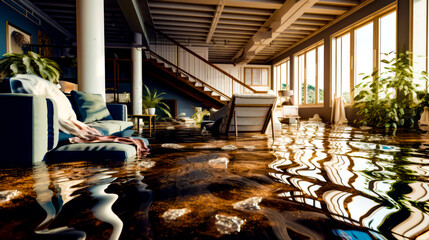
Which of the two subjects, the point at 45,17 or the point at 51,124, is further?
the point at 45,17

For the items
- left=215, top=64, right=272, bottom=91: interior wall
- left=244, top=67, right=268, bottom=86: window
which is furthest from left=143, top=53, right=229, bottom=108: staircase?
left=244, top=67, right=268, bottom=86: window

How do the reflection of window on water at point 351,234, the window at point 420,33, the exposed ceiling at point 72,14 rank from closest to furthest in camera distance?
1. the reflection of window on water at point 351,234
2. the window at point 420,33
3. the exposed ceiling at point 72,14

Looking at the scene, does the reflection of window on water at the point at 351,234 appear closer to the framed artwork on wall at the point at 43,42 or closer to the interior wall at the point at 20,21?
the interior wall at the point at 20,21

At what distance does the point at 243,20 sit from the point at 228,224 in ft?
28.6

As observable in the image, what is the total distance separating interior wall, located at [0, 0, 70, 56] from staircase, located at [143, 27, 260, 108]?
339 centimetres

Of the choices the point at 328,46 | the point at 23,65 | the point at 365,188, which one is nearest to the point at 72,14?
the point at 23,65

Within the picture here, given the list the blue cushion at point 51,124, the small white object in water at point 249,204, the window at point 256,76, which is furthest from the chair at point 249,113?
the window at point 256,76

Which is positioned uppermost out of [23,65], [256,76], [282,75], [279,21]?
[279,21]

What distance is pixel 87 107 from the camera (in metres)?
3.58

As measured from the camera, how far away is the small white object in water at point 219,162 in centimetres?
195

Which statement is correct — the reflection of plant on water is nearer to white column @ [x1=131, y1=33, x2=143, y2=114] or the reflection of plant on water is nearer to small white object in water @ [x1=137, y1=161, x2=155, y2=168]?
small white object in water @ [x1=137, y1=161, x2=155, y2=168]

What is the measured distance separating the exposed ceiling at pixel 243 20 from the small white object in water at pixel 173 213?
251 inches

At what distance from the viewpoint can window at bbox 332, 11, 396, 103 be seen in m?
6.54

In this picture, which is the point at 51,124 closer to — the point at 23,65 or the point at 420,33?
the point at 23,65
